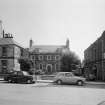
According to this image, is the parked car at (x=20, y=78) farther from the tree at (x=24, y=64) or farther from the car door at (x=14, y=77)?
the tree at (x=24, y=64)

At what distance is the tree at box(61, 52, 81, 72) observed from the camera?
182 ft

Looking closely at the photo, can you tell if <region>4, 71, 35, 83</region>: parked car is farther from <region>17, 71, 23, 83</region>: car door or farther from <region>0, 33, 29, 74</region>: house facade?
<region>0, 33, 29, 74</region>: house facade

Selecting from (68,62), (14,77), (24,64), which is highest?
(68,62)

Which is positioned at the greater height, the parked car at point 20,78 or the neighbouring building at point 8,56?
the neighbouring building at point 8,56

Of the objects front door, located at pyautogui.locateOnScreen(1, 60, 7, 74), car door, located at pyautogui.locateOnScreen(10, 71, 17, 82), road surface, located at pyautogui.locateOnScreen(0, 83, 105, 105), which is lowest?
road surface, located at pyautogui.locateOnScreen(0, 83, 105, 105)

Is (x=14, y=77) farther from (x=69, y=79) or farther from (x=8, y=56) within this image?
(x=8, y=56)

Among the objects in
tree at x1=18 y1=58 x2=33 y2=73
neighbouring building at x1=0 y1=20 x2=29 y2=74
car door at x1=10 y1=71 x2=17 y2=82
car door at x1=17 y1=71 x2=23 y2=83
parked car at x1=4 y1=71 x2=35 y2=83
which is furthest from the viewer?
tree at x1=18 y1=58 x2=33 y2=73

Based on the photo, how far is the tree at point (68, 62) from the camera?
5555 cm

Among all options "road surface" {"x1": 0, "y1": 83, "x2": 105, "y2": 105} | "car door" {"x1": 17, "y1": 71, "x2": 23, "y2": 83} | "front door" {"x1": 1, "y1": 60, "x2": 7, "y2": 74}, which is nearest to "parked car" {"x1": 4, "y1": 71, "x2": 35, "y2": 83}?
"car door" {"x1": 17, "y1": 71, "x2": 23, "y2": 83}

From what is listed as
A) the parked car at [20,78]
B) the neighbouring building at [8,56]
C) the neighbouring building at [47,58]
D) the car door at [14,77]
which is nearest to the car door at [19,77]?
the parked car at [20,78]

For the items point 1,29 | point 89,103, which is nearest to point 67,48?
point 1,29

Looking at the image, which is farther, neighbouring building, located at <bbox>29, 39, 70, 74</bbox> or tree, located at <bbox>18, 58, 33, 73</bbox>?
neighbouring building, located at <bbox>29, 39, 70, 74</bbox>

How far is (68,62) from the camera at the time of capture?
55.9m

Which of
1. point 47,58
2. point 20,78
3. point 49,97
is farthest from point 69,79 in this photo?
point 47,58
